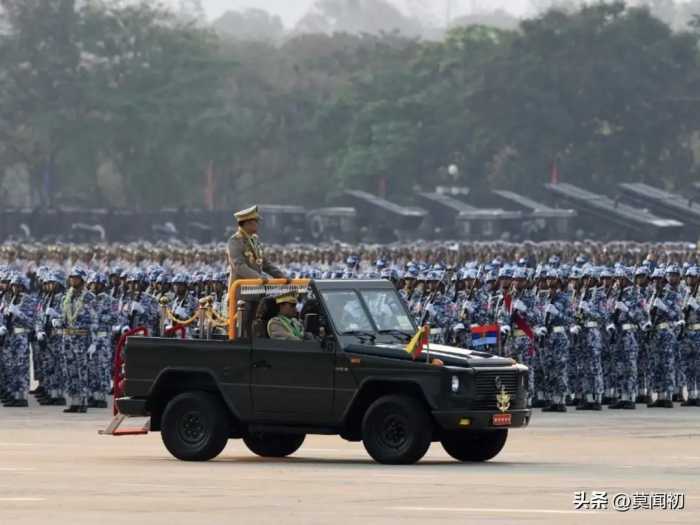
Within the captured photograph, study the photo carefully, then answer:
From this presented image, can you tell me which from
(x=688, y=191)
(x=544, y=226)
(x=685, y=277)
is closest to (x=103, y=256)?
(x=685, y=277)

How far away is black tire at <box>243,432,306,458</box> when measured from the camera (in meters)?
22.5

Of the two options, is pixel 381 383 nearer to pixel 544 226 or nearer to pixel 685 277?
pixel 685 277

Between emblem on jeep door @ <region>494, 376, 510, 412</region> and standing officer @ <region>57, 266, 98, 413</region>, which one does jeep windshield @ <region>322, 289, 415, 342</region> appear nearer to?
emblem on jeep door @ <region>494, 376, 510, 412</region>

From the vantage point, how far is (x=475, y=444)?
2170 cm

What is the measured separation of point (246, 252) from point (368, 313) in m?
1.34

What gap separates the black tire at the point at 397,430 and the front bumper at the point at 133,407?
7.45 feet

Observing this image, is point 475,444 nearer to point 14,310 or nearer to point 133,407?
point 133,407

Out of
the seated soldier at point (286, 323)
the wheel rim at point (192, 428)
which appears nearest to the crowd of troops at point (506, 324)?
the seated soldier at point (286, 323)

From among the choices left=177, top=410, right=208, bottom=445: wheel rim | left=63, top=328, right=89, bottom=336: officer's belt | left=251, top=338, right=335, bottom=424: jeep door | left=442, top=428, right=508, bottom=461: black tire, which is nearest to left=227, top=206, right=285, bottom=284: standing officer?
left=251, top=338, right=335, bottom=424: jeep door

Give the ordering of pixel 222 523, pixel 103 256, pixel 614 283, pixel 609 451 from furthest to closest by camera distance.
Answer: pixel 103 256, pixel 614 283, pixel 609 451, pixel 222 523

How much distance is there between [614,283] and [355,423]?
10.9m

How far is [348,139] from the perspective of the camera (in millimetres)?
109875

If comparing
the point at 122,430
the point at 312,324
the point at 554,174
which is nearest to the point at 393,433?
the point at 312,324

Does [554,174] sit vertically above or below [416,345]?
above
